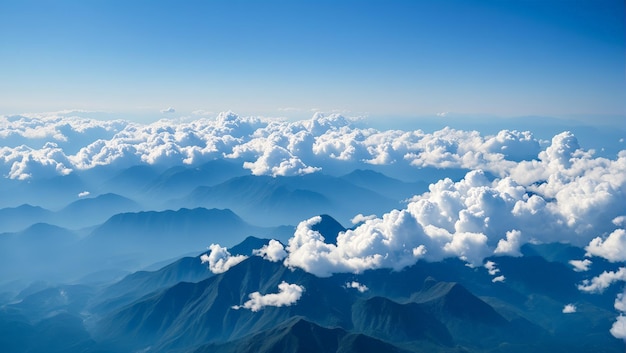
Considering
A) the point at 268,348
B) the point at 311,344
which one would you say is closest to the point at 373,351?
the point at 311,344

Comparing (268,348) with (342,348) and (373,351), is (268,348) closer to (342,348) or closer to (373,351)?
(342,348)

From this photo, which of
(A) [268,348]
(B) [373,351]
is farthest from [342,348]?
(A) [268,348]

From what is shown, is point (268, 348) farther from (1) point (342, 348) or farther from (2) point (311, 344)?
(1) point (342, 348)

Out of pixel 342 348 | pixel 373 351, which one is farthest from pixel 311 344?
pixel 373 351

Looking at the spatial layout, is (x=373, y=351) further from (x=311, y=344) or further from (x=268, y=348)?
(x=268, y=348)
